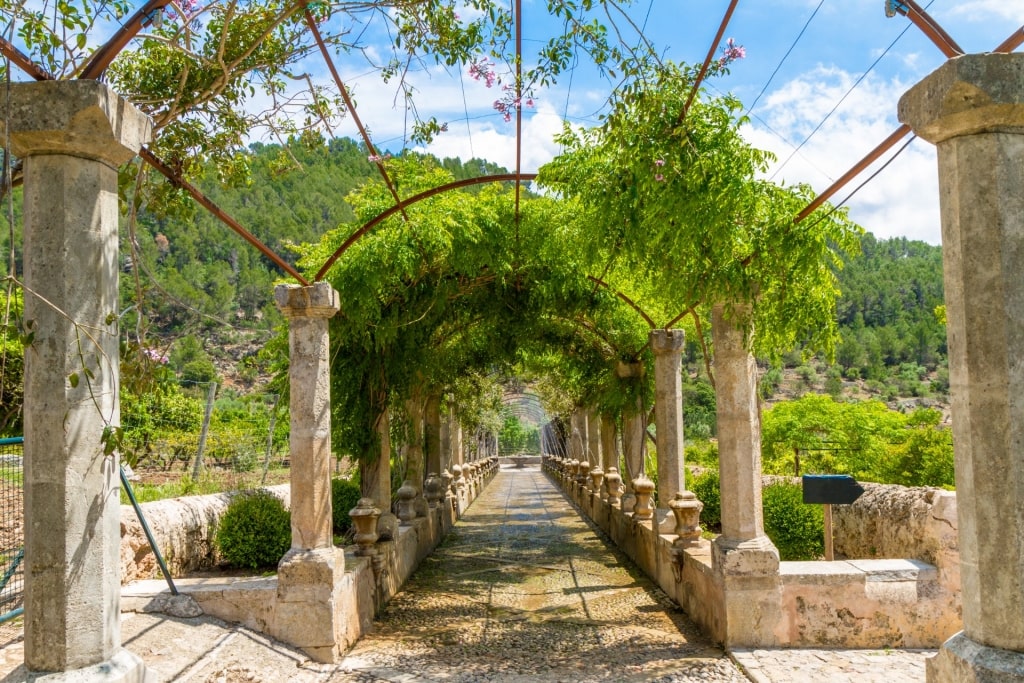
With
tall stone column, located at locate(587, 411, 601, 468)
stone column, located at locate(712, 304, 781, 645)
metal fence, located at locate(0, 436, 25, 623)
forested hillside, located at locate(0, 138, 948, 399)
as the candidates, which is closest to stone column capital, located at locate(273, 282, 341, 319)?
metal fence, located at locate(0, 436, 25, 623)

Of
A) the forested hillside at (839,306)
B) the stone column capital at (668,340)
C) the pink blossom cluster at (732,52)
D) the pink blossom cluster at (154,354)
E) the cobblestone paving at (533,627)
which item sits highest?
the forested hillside at (839,306)

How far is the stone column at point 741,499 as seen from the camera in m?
5.66

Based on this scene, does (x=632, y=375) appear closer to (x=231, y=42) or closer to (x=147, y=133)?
(x=231, y=42)

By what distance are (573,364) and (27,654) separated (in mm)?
9798

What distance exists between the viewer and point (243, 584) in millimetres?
5844

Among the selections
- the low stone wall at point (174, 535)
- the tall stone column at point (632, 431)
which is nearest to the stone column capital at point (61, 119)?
the low stone wall at point (174, 535)

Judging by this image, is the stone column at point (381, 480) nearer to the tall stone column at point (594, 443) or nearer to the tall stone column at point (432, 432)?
the tall stone column at point (432, 432)

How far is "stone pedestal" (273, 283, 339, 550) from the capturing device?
19.6 feet

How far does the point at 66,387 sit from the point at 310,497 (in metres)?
3.30

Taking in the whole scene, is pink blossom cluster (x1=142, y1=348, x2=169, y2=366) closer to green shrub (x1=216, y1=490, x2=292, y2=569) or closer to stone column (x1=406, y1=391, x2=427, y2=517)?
green shrub (x1=216, y1=490, x2=292, y2=569)

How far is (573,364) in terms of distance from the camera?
40.0 ft

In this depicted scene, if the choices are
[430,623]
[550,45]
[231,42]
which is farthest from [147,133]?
[430,623]

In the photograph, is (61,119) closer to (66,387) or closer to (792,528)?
(66,387)

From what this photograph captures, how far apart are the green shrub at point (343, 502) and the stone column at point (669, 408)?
14.1 ft
